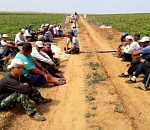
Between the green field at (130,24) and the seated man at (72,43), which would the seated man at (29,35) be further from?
the green field at (130,24)

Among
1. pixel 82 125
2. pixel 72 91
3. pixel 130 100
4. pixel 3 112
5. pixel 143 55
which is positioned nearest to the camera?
pixel 82 125

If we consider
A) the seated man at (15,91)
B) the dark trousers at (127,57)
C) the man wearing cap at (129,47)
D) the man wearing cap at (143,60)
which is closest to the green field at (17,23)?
the dark trousers at (127,57)

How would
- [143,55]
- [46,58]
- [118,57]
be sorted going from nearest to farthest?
1. [143,55]
2. [46,58]
3. [118,57]

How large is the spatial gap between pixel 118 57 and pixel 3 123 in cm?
727

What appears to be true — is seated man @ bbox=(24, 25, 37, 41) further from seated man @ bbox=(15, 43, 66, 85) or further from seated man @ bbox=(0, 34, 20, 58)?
seated man @ bbox=(15, 43, 66, 85)

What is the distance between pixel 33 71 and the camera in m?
7.14

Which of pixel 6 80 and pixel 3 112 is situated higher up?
pixel 6 80

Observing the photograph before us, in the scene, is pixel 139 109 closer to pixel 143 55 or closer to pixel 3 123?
pixel 143 55

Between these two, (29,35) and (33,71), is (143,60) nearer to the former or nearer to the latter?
(33,71)

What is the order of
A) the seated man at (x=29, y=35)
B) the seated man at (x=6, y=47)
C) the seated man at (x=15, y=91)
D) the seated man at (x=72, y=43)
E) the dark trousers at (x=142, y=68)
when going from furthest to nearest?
the seated man at (x=29, y=35) → the seated man at (x=72, y=43) → the seated man at (x=6, y=47) → the dark trousers at (x=142, y=68) → the seated man at (x=15, y=91)

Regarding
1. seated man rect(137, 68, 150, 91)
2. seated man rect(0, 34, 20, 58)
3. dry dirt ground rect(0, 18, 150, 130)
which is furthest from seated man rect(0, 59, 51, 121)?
seated man rect(0, 34, 20, 58)

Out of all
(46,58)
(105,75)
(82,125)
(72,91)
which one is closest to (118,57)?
(105,75)

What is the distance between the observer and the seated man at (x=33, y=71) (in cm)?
674

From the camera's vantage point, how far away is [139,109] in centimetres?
594
